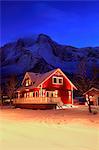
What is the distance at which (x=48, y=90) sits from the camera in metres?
50.9

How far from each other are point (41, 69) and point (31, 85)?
95.2 metres

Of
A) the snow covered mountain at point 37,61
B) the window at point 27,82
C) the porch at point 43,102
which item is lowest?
the porch at point 43,102

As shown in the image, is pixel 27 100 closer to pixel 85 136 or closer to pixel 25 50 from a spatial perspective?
pixel 85 136

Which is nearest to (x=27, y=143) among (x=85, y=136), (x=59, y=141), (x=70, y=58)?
(x=59, y=141)

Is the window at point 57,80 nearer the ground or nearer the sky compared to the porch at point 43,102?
nearer the sky

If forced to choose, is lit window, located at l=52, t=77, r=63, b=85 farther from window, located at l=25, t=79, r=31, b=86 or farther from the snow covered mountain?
the snow covered mountain

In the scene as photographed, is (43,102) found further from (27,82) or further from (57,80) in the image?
(27,82)

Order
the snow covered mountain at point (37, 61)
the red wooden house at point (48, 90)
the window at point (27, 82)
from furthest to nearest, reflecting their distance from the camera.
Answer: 1. the snow covered mountain at point (37, 61)
2. the window at point (27, 82)
3. the red wooden house at point (48, 90)

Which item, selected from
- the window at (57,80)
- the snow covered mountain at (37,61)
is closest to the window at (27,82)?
the window at (57,80)

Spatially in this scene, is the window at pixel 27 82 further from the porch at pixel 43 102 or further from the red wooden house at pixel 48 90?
the porch at pixel 43 102

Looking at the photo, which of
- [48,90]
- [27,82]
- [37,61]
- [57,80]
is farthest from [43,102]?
[37,61]

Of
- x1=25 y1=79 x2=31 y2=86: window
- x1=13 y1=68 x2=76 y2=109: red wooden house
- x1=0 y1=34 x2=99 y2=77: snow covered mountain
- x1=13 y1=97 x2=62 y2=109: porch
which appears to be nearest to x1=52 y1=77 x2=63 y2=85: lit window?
x1=13 y1=68 x2=76 y2=109: red wooden house

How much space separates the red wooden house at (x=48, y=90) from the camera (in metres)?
48.4

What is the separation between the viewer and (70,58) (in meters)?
198
